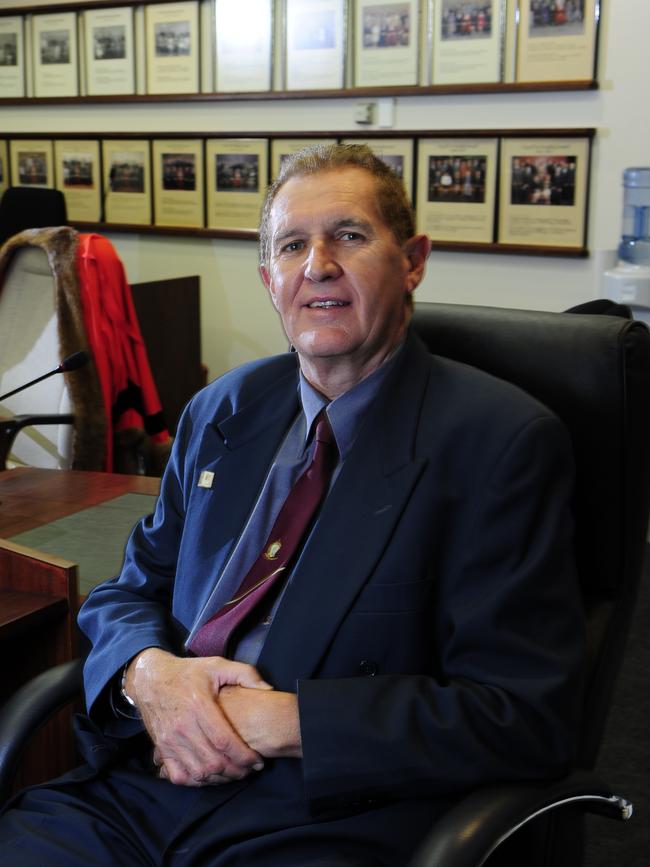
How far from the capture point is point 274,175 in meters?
4.31

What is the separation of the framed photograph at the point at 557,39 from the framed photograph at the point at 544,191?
9.8 inches

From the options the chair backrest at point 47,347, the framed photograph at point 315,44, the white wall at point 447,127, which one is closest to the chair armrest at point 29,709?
the chair backrest at point 47,347

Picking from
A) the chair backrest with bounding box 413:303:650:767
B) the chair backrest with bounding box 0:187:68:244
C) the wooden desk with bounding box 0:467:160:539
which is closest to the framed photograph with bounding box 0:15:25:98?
the chair backrest with bounding box 0:187:68:244

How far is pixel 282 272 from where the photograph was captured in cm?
141

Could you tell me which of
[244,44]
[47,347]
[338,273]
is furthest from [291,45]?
[338,273]

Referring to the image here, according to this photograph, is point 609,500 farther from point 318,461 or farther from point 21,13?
point 21,13

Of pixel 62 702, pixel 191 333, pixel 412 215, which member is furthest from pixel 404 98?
pixel 62 702

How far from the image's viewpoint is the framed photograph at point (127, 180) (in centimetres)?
476

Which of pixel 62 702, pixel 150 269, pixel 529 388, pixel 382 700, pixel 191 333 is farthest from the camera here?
pixel 150 269

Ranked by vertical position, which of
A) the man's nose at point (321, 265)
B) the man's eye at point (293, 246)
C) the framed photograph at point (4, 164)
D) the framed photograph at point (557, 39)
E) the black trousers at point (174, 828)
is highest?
the framed photograph at point (557, 39)

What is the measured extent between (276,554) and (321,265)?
41 centimetres

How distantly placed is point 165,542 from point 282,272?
442mm

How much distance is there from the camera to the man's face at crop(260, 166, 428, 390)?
1356 millimetres

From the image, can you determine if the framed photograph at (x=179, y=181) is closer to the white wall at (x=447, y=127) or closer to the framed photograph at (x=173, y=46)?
the white wall at (x=447, y=127)
